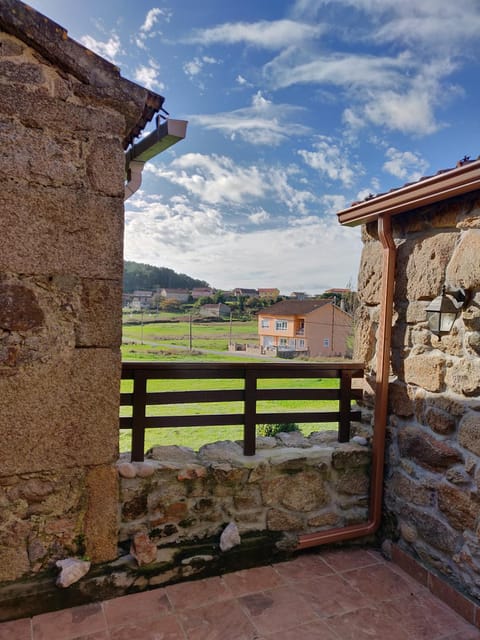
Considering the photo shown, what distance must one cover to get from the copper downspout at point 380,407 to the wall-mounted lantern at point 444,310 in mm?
370

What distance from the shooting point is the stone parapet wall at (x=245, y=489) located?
7.09ft

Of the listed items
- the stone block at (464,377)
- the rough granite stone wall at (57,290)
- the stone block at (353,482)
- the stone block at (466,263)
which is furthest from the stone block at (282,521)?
the stone block at (466,263)

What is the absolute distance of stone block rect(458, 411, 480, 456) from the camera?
6.43 ft

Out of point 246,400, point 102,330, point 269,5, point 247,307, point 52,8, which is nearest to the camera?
point 102,330

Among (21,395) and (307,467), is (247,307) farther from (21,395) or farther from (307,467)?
(21,395)

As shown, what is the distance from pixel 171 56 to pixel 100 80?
6.00 ft

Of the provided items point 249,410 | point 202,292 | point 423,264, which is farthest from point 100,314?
point 423,264

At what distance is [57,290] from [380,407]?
2116 millimetres

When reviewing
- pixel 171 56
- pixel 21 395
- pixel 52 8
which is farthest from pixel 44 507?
pixel 171 56

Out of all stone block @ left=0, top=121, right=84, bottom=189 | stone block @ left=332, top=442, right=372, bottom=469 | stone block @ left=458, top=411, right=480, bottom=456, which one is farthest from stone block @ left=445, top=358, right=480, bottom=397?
stone block @ left=0, top=121, right=84, bottom=189

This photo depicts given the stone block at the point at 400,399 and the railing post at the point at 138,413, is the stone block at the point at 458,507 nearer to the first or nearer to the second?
the stone block at the point at 400,399

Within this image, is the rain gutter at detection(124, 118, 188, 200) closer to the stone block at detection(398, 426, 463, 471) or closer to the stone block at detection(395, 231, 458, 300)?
the stone block at detection(395, 231, 458, 300)

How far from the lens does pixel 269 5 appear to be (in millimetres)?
3201

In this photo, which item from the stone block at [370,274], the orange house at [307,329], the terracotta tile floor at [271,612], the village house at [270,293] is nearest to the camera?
the terracotta tile floor at [271,612]
